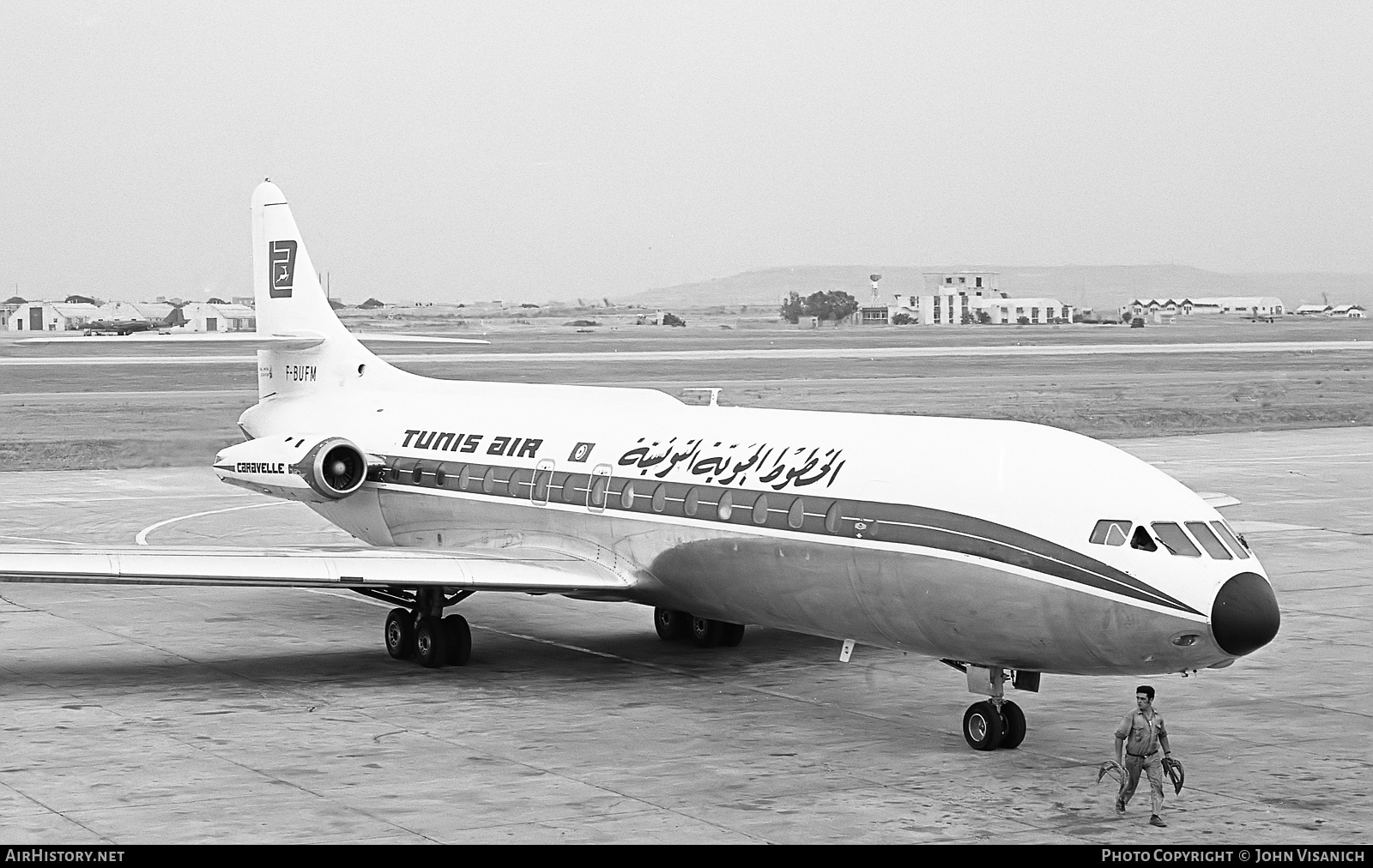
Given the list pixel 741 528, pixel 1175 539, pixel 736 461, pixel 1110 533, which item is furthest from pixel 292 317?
pixel 1175 539

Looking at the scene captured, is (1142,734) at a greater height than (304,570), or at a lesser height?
lesser

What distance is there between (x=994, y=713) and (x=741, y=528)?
3568 mm

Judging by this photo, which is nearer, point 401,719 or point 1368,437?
point 401,719

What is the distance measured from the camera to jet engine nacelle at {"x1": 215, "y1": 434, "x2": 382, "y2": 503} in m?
24.9

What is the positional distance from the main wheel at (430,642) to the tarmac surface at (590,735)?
0.81 feet

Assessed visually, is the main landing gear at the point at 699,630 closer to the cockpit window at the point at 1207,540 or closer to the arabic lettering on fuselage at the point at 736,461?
the arabic lettering on fuselage at the point at 736,461

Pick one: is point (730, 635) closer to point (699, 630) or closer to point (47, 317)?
point (699, 630)

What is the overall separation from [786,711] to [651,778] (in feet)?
10.9

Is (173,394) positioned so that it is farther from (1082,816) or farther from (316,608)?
(1082,816)

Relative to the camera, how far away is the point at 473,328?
592 ft

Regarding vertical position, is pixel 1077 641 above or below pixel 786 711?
above

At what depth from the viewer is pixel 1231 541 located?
1580cm

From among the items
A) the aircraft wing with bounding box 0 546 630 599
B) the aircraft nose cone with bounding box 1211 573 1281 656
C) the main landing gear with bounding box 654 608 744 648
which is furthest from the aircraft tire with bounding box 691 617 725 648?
the aircraft nose cone with bounding box 1211 573 1281 656

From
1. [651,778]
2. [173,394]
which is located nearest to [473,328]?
[173,394]
